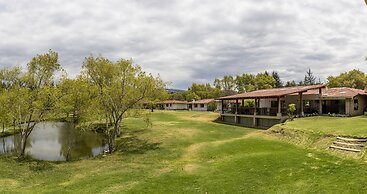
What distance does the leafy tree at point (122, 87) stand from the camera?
33.2 m

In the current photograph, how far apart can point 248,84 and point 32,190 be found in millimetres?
106154

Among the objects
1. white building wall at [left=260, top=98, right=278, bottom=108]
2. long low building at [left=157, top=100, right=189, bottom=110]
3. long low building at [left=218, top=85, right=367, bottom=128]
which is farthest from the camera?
long low building at [left=157, top=100, right=189, bottom=110]

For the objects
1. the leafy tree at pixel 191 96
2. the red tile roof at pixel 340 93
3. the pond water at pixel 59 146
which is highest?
the leafy tree at pixel 191 96

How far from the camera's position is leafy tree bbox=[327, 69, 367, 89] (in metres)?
85.7

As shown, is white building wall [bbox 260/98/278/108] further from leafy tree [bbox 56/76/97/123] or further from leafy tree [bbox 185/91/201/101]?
leafy tree [bbox 185/91/201/101]

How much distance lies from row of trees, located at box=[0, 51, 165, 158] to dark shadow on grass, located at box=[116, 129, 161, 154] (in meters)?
1.84

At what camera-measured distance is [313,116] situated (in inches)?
1694

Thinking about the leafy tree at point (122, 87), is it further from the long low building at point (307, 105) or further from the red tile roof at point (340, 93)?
the red tile roof at point (340, 93)

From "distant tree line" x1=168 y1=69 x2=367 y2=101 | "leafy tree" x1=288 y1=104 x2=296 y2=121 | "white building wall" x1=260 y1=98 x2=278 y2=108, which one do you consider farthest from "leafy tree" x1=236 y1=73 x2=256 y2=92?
"leafy tree" x1=288 y1=104 x2=296 y2=121

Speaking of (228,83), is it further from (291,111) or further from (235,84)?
(291,111)

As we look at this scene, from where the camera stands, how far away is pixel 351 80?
8881 cm

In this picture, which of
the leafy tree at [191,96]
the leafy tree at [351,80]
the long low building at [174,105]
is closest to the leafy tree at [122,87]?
the leafy tree at [351,80]

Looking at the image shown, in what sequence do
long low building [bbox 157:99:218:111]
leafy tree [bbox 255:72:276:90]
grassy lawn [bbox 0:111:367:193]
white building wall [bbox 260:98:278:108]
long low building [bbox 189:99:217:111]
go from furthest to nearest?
leafy tree [bbox 255:72:276:90]
long low building [bbox 157:99:218:111]
long low building [bbox 189:99:217:111]
white building wall [bbox 260:98:278:108]
grassy lawn [bbox 0:111:367:193]

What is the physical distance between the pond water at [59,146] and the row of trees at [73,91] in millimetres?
3568
